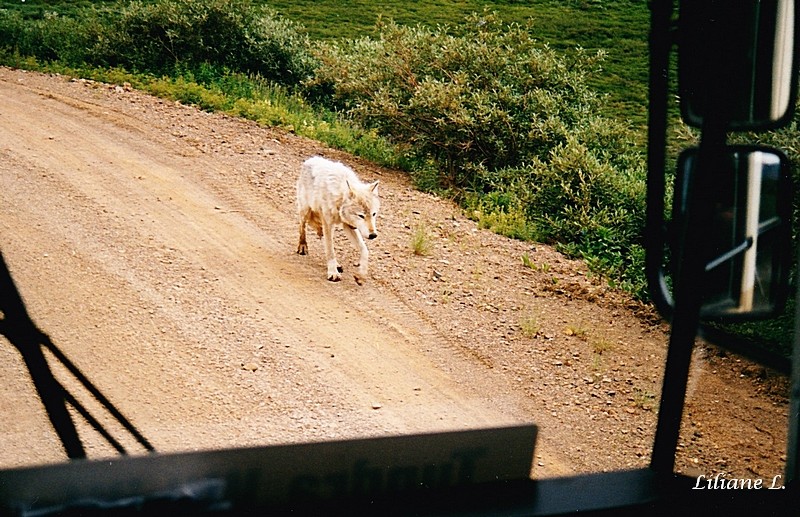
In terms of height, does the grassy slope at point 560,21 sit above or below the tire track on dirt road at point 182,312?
above

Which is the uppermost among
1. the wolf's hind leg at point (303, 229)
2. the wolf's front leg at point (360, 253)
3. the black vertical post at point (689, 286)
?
the black vertical post at point (689, 286)

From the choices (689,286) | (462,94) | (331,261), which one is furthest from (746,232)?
(462,94)

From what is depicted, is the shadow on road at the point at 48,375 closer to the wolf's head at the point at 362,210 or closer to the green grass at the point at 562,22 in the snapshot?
the green grass at the point at 562,22

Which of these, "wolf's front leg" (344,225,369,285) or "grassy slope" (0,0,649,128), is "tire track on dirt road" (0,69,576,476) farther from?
"grassy slope" (0,0,649,128)

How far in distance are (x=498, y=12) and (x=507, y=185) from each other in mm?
974

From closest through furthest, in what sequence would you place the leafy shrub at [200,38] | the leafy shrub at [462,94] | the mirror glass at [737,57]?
the mirror glass at [737,57] → the leafy shrub at [200,38] → the leafy shrub at [462,94]

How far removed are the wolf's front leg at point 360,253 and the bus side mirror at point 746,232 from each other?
183 cm

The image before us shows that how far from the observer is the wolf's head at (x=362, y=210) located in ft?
11.3

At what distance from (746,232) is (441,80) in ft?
11.1

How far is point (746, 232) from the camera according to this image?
1343 millimetres

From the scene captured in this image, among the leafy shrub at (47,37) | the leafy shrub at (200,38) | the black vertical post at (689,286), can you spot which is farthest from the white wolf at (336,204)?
the black vertical post at (689,286)

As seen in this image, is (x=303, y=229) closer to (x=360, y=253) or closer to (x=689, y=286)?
(x=360, y=253)

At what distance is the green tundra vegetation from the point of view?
2818mm

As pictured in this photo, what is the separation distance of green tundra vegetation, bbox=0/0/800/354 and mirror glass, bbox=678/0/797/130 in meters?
0.73
